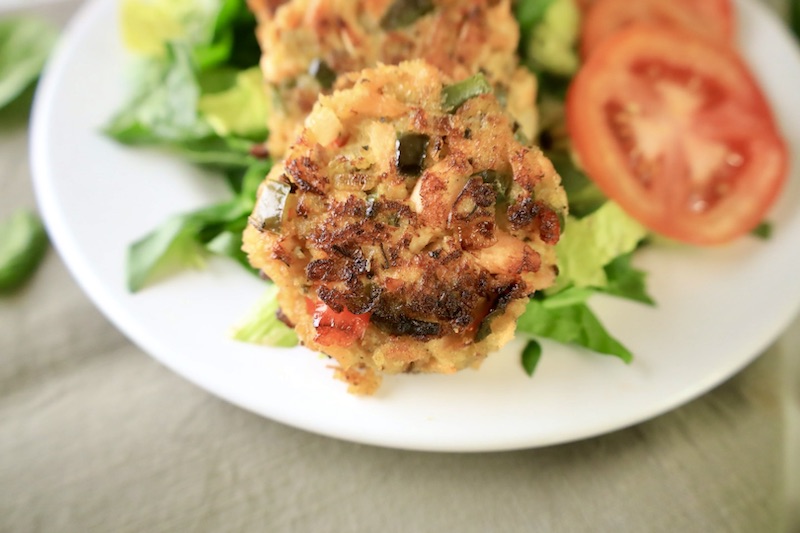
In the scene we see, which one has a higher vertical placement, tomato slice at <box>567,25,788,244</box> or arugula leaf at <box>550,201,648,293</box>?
tomato slice at <box>567,25,788,244</box>

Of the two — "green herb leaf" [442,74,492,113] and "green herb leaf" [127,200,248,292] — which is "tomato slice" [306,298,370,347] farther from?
"green herb leaf" [127,200,248,292]

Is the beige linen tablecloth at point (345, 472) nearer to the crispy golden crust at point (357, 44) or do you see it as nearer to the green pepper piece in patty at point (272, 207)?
the green pepper piece in patty at point (272, 207)

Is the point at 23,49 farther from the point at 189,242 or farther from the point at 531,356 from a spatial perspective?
the point at 531,356

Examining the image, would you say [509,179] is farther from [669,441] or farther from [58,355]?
[58,355]

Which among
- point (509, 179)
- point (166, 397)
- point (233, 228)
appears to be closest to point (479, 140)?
point (509, 179)

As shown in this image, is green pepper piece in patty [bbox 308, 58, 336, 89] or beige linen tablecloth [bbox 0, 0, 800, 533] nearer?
beige linen tablecloth [bbox 0, 0, 800, 533]

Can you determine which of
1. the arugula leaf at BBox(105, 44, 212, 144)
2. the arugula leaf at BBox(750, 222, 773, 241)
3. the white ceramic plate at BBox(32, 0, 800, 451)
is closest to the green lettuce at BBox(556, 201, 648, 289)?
the white ceramic plate at BBox(32, 0, 800, 451)

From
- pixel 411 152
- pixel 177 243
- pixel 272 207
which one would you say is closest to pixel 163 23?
pixel 177 243
